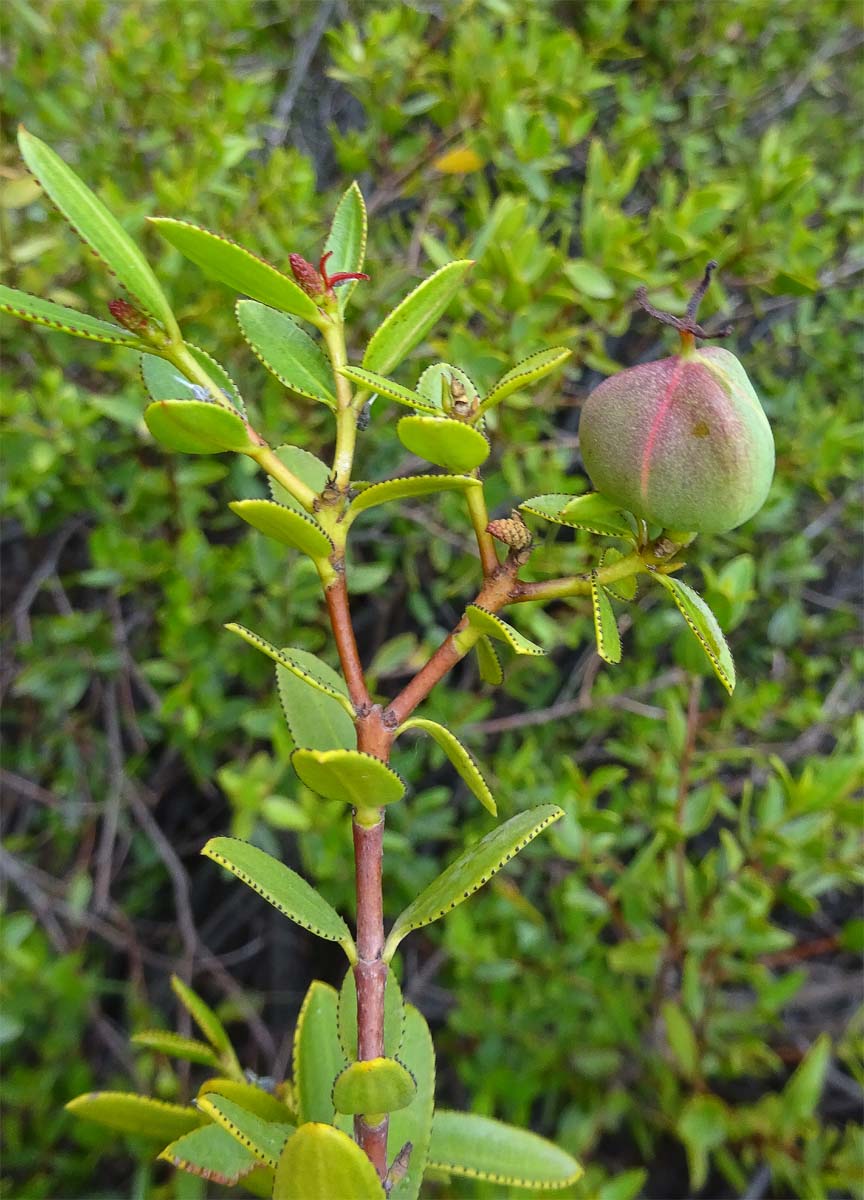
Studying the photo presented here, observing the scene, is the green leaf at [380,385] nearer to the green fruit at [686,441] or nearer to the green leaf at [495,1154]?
the green fruit at [686,441]

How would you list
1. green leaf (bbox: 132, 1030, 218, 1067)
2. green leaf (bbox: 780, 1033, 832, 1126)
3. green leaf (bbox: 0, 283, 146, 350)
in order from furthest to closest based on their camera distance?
green leaf (bbox: 780, 1033, 832, 1126) → green leaf (bbox: 132, 1030, 218, 1067) → green leaf (bbox: 0, 283, 146, 350)

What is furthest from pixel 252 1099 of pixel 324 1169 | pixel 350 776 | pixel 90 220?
pixel 90 220

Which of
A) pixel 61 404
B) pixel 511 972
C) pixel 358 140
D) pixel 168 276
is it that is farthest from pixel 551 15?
pixel 511 972

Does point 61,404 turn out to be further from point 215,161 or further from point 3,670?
point 3,670

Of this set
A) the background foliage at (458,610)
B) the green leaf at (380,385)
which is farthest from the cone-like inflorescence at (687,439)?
the background foliage at (458,610)

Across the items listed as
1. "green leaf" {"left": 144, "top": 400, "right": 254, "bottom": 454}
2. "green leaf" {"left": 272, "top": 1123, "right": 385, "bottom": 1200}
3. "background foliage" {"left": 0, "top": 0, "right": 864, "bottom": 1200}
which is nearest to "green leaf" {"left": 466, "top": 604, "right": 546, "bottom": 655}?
"green leaf" {"left": 144, "top": 400, "right": 254, "bottom": 454}

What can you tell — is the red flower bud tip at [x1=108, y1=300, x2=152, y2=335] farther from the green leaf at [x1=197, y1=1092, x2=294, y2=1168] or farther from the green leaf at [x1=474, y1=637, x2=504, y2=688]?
the green leaf at [x1=197, y1=1092, x2=294, y2=1168]

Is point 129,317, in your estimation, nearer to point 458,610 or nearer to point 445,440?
point 445,440

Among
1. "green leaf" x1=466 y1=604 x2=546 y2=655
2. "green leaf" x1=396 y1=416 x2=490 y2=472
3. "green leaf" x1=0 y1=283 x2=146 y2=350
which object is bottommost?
"green leaf" x1=466 y1=604 x2=546 y2=655
